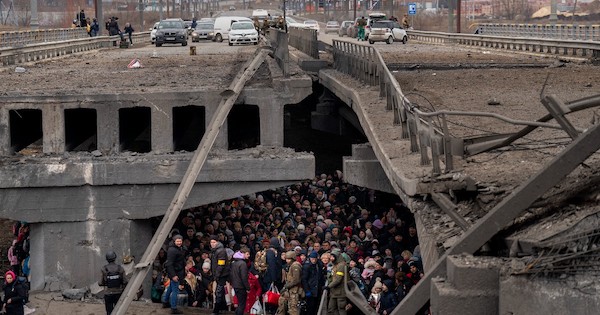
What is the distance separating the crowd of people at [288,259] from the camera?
1589 cm

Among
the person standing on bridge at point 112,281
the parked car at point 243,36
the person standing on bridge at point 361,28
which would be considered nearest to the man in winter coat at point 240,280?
the person standing on bridge at point 112,281

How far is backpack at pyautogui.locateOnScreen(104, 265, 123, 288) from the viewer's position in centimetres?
1712

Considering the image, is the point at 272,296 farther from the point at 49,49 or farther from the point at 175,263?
the point at 49,49

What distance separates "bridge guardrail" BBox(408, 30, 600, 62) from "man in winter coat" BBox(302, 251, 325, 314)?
72.0 ft

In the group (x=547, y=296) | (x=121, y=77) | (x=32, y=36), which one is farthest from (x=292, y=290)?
(x=32, y=36)

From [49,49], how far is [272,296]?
3174cm

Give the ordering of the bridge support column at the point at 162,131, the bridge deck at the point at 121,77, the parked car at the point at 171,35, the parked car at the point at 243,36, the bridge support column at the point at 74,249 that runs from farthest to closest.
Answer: the parked car at the point at 171,35
the parked car at the point at 243,36
the bridge deck at the point at 121,77
the bridge support column at the point at 162,131
the bridge support column at the point at 74,249

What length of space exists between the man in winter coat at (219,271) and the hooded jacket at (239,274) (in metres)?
0.19

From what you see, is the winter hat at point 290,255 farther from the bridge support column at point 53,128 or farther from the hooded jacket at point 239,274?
the bridge support column at point 53,128

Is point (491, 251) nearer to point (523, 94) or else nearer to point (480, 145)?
point (480, 145)

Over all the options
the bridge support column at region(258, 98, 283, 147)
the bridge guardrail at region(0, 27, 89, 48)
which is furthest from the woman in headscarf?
the bridge guardrail at region(0, 27, 89, 48)

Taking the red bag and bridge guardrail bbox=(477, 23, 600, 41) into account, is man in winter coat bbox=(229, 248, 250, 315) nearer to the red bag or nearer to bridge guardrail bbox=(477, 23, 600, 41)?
the red bag

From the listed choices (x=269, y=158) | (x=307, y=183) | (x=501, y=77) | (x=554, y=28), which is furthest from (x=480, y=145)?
(x=554, y=28)

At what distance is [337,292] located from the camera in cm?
1547
